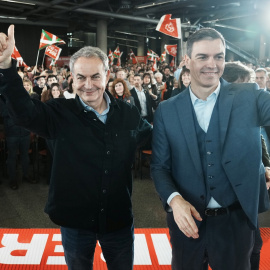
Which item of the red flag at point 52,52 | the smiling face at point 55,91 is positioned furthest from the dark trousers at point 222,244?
the red flag at point 52,52

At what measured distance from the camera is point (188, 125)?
1.57m

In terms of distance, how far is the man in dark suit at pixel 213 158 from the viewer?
1517mm

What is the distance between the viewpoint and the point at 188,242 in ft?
5.32

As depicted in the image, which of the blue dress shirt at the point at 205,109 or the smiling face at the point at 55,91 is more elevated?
the blue dress shirt at the point at 205,109

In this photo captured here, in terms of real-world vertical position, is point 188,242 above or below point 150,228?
above

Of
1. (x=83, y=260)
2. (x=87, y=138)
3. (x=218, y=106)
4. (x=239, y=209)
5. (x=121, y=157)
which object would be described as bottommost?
(x=83, y=260)

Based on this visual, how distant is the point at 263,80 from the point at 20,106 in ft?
14.0

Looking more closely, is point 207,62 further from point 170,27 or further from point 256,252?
point 170,27

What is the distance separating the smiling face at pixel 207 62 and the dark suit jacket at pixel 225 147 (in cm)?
9

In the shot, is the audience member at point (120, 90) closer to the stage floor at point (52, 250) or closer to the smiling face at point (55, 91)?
the smiling face at point (55, 91)

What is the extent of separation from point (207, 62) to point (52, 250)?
2.24 m

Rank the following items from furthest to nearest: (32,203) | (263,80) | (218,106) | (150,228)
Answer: (263,80), (32,203), (150,228), (218,106)

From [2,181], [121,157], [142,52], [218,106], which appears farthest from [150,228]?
[142,52]

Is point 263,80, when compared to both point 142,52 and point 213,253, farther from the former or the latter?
point 142,52
